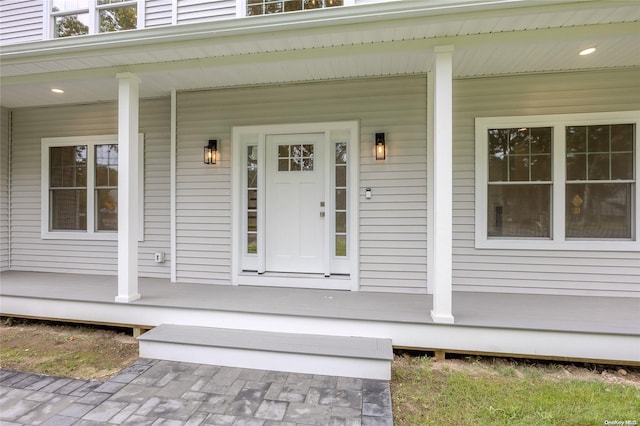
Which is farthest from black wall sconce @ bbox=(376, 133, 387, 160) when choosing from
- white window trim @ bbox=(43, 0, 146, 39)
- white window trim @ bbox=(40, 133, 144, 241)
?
white window trim @ bbox=(40, 133, 144, 241)

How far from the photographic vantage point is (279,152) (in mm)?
4367

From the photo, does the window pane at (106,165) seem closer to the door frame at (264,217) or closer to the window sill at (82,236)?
the window sill at (82,236)

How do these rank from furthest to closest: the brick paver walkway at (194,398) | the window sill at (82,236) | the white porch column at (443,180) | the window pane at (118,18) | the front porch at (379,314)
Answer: the window sill at (82,236), the window pane at (118,18), the white porch column at (443,180), the front porch at (379,314), the brick paver walkway at (194,398)

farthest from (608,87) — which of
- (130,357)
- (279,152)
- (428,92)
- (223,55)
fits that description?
(130,357)

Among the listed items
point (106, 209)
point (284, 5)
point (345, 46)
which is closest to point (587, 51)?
point (345, 46)

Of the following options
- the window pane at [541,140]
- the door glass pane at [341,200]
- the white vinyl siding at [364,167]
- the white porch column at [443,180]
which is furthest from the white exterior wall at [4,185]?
the window pane at [541,140]

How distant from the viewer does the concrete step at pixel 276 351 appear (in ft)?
8.56

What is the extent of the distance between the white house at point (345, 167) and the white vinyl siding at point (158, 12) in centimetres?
3

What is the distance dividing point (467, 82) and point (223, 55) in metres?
2.78

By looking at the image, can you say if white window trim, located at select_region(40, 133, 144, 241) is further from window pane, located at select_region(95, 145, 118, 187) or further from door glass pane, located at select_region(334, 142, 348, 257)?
door glass pane, located at select_region(334, 142, 348, 257)

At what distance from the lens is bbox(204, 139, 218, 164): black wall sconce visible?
14.3ft

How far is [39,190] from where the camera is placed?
5.15m

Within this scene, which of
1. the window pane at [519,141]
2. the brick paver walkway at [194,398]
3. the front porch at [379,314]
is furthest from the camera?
the window pane at [519,141]

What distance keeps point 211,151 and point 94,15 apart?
2118 mm
